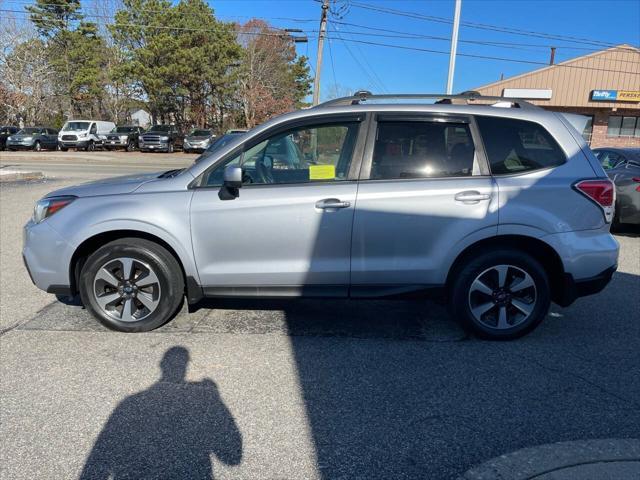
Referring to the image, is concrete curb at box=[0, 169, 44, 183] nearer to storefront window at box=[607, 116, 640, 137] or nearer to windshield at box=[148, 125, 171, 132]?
windshield at box=[148, 125, 171, 132]

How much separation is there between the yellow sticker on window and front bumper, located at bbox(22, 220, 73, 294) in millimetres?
2025

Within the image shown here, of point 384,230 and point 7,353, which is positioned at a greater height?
point 384,230

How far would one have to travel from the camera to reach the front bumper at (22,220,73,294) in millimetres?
3821

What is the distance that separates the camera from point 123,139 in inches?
1314

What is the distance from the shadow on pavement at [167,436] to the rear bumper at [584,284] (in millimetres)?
2788

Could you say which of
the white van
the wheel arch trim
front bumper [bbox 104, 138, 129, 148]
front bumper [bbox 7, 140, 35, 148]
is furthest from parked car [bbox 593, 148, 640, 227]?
front bumper [bbox 7, 140, 35, 148]

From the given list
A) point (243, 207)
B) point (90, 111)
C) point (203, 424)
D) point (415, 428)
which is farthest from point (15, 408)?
point (90, 111)

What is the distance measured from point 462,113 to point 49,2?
52660mm

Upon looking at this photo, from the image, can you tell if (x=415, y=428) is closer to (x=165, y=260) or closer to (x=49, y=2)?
(x=165, y=260)

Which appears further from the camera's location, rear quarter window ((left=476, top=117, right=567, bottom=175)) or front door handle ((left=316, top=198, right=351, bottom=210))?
rear quarter window ((left=476, top=117, right=567, bottom=175))

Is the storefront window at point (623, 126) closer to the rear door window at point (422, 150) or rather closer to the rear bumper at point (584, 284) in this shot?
the rear bumper at point (584, 284)

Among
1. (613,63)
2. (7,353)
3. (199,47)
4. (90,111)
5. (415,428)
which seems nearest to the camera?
(415,428)

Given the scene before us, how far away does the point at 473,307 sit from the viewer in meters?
3.84

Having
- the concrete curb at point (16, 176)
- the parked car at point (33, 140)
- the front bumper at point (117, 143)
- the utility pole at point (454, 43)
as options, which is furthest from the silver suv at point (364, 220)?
the parked car at point (33, 140)
